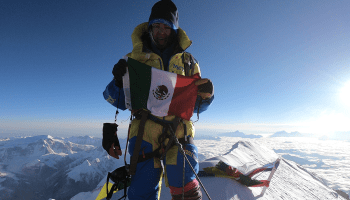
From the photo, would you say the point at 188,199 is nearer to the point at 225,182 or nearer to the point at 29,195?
the point at 225,182

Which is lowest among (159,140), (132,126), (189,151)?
(189,151)

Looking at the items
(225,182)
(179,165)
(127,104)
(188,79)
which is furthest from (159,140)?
(225,182)

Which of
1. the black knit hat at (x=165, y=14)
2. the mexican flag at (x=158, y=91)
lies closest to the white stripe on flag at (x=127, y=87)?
the mexican flag at (x=158, y=91)

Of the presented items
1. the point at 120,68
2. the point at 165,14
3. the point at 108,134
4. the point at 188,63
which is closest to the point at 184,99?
the point at 188,63

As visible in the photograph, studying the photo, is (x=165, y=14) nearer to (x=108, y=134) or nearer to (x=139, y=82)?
(x=139, y=82)

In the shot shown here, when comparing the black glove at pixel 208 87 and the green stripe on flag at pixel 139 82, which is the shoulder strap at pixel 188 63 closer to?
the black glove at pixel 208 87

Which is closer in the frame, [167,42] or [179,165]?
[179,165]
